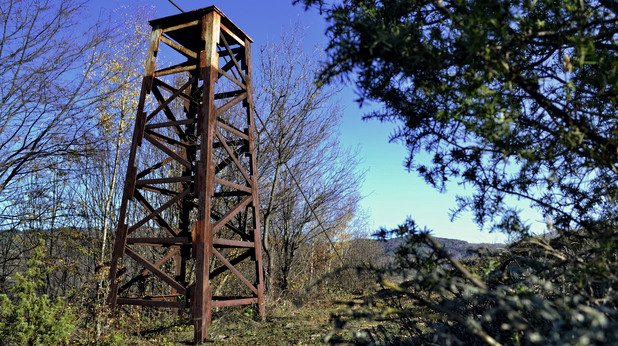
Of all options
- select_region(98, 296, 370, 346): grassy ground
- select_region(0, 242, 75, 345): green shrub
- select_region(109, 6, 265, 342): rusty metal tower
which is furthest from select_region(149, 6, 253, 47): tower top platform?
select_region(98, 296, 370, 346): grassy ground

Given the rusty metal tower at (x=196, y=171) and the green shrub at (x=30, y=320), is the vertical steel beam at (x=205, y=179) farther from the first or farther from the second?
the green shrub at (x=30, y=320)

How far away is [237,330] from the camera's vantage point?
7199 millimetres

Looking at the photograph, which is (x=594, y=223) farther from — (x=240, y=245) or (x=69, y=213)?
(x=69, y=213)

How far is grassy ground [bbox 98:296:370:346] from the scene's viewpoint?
20.7 feet

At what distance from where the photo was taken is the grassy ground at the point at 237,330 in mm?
6297

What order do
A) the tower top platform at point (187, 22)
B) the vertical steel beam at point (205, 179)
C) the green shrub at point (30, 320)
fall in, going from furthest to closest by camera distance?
the tower top platform at point (187, 22) → the vertical steel beam at point (205, 179) → the green shrub at point (30, 320)

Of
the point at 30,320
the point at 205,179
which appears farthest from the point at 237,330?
the point at 30,320

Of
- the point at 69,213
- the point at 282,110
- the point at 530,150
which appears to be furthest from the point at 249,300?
the point at 530,150

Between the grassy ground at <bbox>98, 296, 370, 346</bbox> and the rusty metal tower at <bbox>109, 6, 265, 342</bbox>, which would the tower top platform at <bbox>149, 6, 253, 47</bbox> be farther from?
the grassy ground at <bbox>98, 296, 370, 346</bbox>

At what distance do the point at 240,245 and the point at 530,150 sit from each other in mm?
5861

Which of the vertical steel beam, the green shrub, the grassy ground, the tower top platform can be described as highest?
the tower top platform

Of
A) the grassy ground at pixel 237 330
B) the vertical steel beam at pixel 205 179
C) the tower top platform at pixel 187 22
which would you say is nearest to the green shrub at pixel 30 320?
the grassy ground at pixel 237 330

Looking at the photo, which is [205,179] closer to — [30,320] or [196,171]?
[196,171]

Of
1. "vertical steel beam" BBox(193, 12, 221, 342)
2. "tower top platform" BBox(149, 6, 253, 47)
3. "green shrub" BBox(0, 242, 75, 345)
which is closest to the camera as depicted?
"green shrub" BBox(0, 242, 75, 345)
